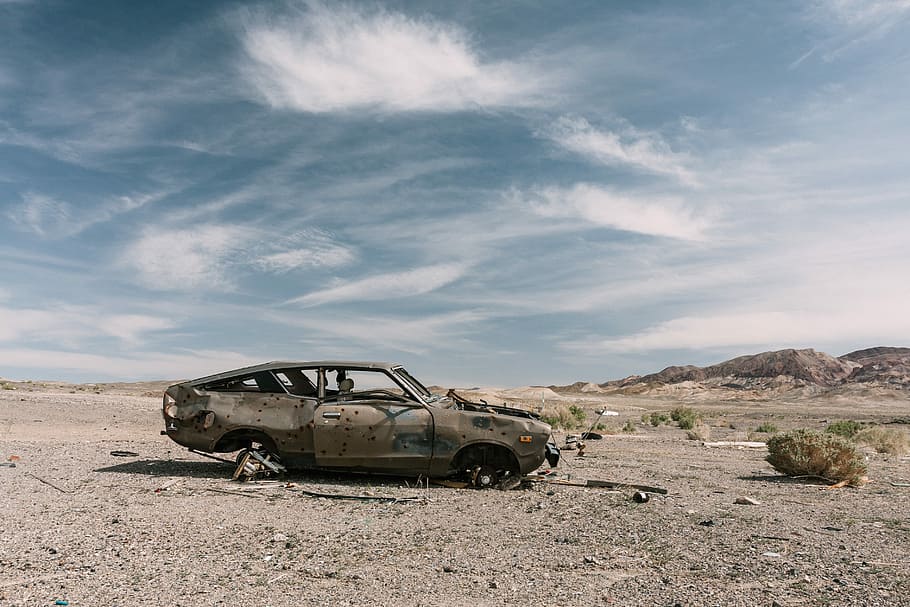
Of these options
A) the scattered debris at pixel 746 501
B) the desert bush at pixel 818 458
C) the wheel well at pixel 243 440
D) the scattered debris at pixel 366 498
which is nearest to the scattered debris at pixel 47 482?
the wheel well at pixel 243 440

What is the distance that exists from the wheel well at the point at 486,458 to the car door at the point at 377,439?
0.47 meters

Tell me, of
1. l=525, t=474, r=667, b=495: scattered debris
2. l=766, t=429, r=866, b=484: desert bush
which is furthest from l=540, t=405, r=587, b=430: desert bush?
l=525, t=474, r=667, b=495: scattered debris

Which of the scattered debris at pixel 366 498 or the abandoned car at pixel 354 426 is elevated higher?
the abandoned car at pixel 354 426

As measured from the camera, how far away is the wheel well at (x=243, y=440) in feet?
32.7

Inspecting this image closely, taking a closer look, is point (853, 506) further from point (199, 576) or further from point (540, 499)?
point (199, 576)

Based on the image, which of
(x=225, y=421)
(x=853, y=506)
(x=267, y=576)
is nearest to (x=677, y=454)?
(x=853, y=506)

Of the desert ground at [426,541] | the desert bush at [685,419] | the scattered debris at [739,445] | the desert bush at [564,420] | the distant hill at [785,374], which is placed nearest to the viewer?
the desert ground at [426,541]

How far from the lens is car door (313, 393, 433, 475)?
9.52 metres

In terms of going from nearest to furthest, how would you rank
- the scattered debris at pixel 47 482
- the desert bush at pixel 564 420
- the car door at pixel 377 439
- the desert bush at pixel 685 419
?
the scattered debris at pixel 47 482
the car door at pixel 377 439
the desert bush at pixel 564 420
the desert bush at pixel 685 419

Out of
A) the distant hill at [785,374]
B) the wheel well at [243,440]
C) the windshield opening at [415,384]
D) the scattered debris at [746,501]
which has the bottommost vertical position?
the scattered debris at [746,501]

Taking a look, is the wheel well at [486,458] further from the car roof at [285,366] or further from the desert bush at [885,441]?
the desert bush at [885,441]

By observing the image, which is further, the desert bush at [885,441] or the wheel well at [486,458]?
the desert bush at [885,441]

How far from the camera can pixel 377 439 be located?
31.3ft

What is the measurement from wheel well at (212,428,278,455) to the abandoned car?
0.01 metres
